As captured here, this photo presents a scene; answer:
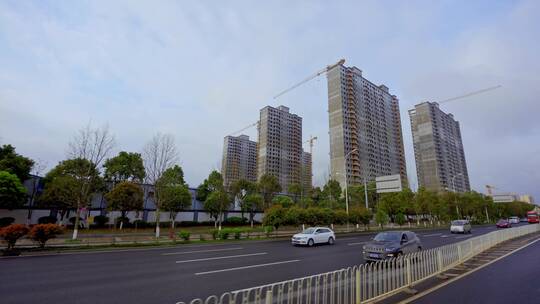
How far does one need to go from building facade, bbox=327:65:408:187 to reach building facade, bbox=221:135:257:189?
2810cm

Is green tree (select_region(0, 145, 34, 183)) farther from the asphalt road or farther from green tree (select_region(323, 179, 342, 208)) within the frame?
green tree (select_region(323, 179, 342, 208))

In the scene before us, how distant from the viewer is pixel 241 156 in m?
85.3

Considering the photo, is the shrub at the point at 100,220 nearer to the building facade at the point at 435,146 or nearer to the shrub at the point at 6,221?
the shrub at the point at 6,221

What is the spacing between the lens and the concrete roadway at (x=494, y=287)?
20.5ft

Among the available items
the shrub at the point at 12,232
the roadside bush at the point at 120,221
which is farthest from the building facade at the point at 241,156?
the shrub at the point at 12,232

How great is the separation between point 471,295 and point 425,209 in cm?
5593

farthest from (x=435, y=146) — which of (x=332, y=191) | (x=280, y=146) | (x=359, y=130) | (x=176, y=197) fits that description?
(x=176, y=197)

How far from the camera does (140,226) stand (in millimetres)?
38688

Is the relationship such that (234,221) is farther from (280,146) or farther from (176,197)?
(280,146)

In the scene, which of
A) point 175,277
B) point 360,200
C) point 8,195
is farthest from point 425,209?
point 8,195

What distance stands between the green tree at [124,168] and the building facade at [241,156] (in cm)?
3231

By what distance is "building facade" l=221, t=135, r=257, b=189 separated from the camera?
7694 centimetres

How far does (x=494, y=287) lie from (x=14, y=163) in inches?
1724

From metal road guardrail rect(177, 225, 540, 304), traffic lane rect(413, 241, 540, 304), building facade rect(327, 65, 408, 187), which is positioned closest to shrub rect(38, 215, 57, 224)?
metal road guardrail rect(177, 225, 540, 304)
